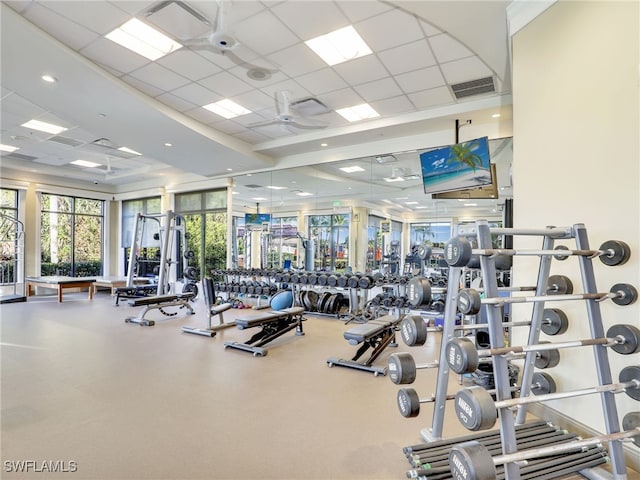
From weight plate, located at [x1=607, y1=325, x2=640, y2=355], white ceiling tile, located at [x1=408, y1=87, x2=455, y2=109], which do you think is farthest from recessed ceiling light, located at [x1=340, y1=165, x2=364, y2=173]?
weight plate, located at [x1=607, y1=325, x2=640, y2=355]

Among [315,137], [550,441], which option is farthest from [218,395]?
[315,137]

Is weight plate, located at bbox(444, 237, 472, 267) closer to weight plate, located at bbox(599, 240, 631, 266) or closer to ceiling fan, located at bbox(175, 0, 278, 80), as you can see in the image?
weight plate, located at bbox(599, 240, 631, 266)

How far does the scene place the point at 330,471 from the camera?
1.97 m

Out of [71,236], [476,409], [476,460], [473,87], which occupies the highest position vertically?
[473,87]

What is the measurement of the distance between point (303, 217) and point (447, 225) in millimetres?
3091

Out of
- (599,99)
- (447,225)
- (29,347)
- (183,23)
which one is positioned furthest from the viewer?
(447,225)

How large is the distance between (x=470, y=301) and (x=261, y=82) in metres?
4.14

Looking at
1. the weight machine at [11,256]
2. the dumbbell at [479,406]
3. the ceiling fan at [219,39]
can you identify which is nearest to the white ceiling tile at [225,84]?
the ceiling fan at [219,39]

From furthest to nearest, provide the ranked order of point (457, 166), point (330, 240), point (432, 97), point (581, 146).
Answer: point (330, 240) < point (457, 166) < point (432, 97) < point (581, 146)

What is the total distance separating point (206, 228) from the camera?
31.0 ft

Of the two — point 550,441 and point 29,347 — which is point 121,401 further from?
point 550,441

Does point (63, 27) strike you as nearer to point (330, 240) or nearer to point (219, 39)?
point (219, 39)

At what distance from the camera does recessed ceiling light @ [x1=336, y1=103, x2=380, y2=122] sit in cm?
552

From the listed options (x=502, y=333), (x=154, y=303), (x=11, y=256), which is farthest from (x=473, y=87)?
(x=11, y=256)
